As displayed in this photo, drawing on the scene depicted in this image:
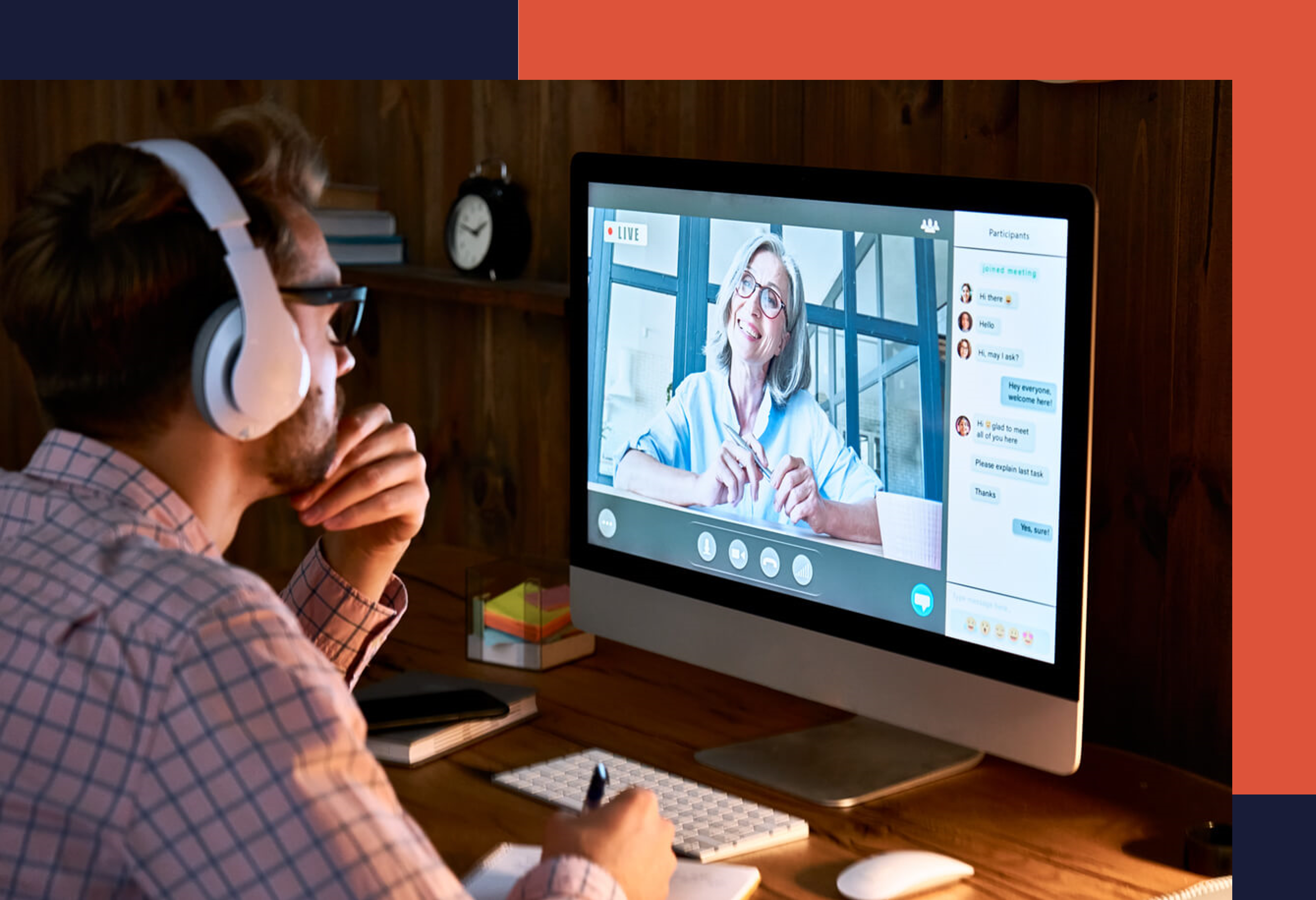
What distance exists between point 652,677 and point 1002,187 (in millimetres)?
754

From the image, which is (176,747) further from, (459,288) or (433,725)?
(459,288)

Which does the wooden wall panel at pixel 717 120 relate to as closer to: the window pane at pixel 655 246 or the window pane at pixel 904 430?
the window pane at pixel 655 246

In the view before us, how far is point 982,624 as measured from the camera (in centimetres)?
136

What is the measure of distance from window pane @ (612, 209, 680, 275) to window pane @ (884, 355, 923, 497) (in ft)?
0.96

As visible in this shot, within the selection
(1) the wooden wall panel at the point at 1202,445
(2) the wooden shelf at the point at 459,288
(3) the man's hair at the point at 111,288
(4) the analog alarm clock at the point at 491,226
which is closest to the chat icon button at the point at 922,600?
(1) the wooden wall panel at the point at 1202,445

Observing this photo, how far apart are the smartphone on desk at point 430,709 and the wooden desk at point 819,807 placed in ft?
0.11

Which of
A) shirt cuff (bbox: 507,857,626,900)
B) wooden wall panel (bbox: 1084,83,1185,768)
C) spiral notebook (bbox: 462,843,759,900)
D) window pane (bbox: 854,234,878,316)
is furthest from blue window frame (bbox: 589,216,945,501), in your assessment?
shirt cuff (bbox: 507,857,626,900)

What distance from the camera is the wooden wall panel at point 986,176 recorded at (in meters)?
1.54

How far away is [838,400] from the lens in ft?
4.70

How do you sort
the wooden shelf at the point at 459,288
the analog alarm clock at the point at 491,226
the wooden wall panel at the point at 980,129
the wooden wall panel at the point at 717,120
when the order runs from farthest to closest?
the analog alarm clock at the point at 491,226
the wooden shelf at the point at 459,288
the wooden wall panel at the point at 717,120
the wooden wall panel at the point at 980,129

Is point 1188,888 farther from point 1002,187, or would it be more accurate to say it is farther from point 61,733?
point 61,733

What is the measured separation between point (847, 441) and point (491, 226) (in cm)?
106

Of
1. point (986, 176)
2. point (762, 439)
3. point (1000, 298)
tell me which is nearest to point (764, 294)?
point (762, 439)

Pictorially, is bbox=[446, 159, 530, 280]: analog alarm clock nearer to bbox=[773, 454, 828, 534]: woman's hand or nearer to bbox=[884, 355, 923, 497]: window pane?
bbox=[773, 454, 828, 534]: woman's hand
